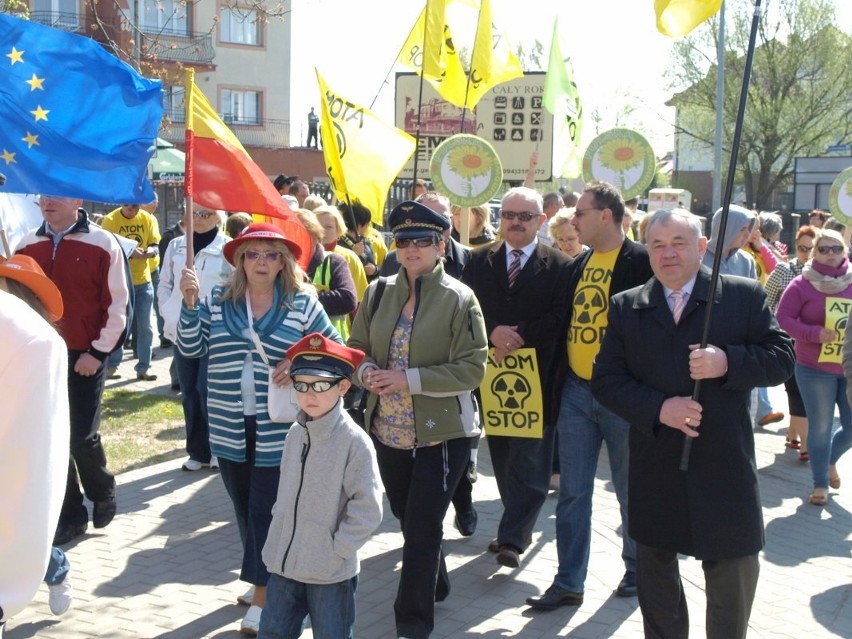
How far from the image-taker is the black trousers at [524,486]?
646 centimetres

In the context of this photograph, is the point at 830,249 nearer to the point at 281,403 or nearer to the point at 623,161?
the point at 623,161

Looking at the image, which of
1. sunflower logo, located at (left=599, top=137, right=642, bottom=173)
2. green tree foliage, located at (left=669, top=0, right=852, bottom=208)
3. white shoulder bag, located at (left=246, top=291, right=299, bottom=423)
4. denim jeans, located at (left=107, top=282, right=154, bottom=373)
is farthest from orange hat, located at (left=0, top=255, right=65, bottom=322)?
green tree foliage, located at (left=669, top=0, right=852, bottom=208)

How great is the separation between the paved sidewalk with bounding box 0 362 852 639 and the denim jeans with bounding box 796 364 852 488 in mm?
340

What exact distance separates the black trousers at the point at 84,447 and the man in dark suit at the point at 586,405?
281 cm

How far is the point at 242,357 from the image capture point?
5410 mm

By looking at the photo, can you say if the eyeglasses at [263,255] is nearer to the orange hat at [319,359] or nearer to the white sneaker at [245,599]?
the orange hat at [319,359]

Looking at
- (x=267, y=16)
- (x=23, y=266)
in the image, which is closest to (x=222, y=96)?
(x=267, y=16)

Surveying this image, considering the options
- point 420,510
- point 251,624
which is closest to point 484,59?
point 420,510

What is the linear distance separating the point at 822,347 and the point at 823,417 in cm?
54

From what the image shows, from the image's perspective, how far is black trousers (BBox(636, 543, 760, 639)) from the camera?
4418mm

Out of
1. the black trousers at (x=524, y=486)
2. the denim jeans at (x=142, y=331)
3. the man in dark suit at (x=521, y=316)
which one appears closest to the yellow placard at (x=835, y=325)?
the man in dark suit at (x=521, y=316)

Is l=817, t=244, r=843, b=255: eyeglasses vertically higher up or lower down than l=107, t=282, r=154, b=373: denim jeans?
higher up

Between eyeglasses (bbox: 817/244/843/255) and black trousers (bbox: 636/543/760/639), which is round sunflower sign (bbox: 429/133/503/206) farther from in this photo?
black trousers (bbox: 636/543/760/639)

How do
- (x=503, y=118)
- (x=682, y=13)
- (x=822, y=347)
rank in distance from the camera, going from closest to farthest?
(x=682, y=13) < (x=822, y=347) < (x=503, y=118)
